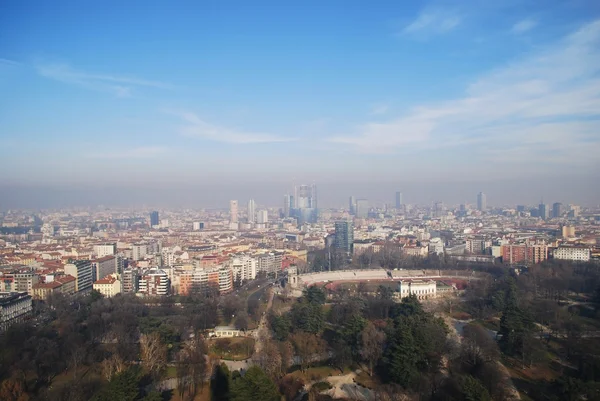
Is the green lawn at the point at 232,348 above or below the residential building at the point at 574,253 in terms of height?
below

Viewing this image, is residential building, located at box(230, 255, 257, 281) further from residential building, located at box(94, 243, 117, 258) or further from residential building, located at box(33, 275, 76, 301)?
residential building, located at box(94, 243, 117, 258)

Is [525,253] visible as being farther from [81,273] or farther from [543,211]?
[543,211]

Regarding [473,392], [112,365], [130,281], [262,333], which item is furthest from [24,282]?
[473,392]

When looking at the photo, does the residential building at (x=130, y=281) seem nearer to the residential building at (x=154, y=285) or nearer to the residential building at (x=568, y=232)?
the residential building at (x=154, y=285)

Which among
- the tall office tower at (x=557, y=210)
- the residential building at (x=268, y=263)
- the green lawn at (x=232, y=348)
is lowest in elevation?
the green lawn at (x=232, y=348)

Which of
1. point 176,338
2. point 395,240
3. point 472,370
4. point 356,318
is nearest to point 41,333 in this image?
point 176,338

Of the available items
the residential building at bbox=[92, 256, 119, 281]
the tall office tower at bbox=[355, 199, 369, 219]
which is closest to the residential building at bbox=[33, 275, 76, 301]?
the residential building at bbox=[92, 256, 119, 281]

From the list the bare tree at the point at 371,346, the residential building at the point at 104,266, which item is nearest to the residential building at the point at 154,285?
the residential building at the point at 104,266
